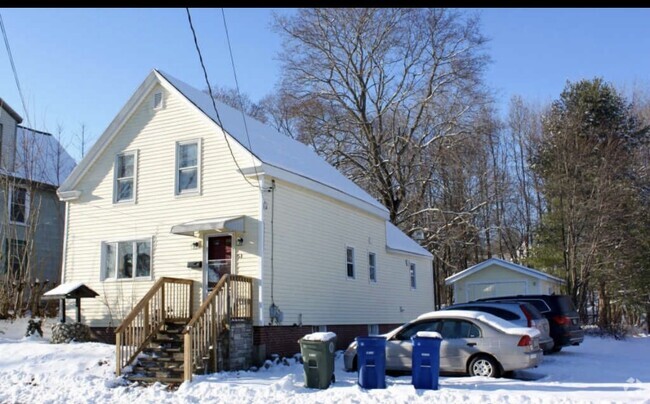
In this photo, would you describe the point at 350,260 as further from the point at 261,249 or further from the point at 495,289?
the point at 495,289

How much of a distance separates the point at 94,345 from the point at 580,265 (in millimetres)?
23837

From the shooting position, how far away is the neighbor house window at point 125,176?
62.5ft

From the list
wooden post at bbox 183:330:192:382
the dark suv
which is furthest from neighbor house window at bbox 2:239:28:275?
the dark suv

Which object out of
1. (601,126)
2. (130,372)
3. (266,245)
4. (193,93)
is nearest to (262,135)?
(193,93)

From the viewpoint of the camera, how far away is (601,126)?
35531mm

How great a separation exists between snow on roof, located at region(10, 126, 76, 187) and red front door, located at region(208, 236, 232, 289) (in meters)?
15.1

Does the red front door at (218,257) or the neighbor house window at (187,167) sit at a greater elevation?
the neighbor house window at (187,167)

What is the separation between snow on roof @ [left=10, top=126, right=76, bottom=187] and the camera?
29.0 metres

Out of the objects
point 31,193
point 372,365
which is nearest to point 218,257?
point 372,365

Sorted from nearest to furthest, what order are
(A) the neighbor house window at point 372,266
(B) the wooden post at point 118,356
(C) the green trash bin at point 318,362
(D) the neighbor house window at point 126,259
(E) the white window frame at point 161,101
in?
(C) the green trash bin at point 318,362 < (B) the wooden post at point 118,356 < (D) the neighbor house window at point 126,259 < (E) the white window frame at point 161,101 < (A) the neighbor house window at point 372,266

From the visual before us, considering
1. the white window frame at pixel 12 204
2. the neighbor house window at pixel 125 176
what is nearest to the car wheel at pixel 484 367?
the neighbor house window at pixel 125 176

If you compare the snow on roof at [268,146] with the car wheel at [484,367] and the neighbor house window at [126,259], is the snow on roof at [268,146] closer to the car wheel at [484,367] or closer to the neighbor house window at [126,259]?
the neighbor house window at [126,259]

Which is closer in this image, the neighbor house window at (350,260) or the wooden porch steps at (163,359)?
the wooden porch steps at (163,359)

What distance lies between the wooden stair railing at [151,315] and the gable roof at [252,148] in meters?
3.64
